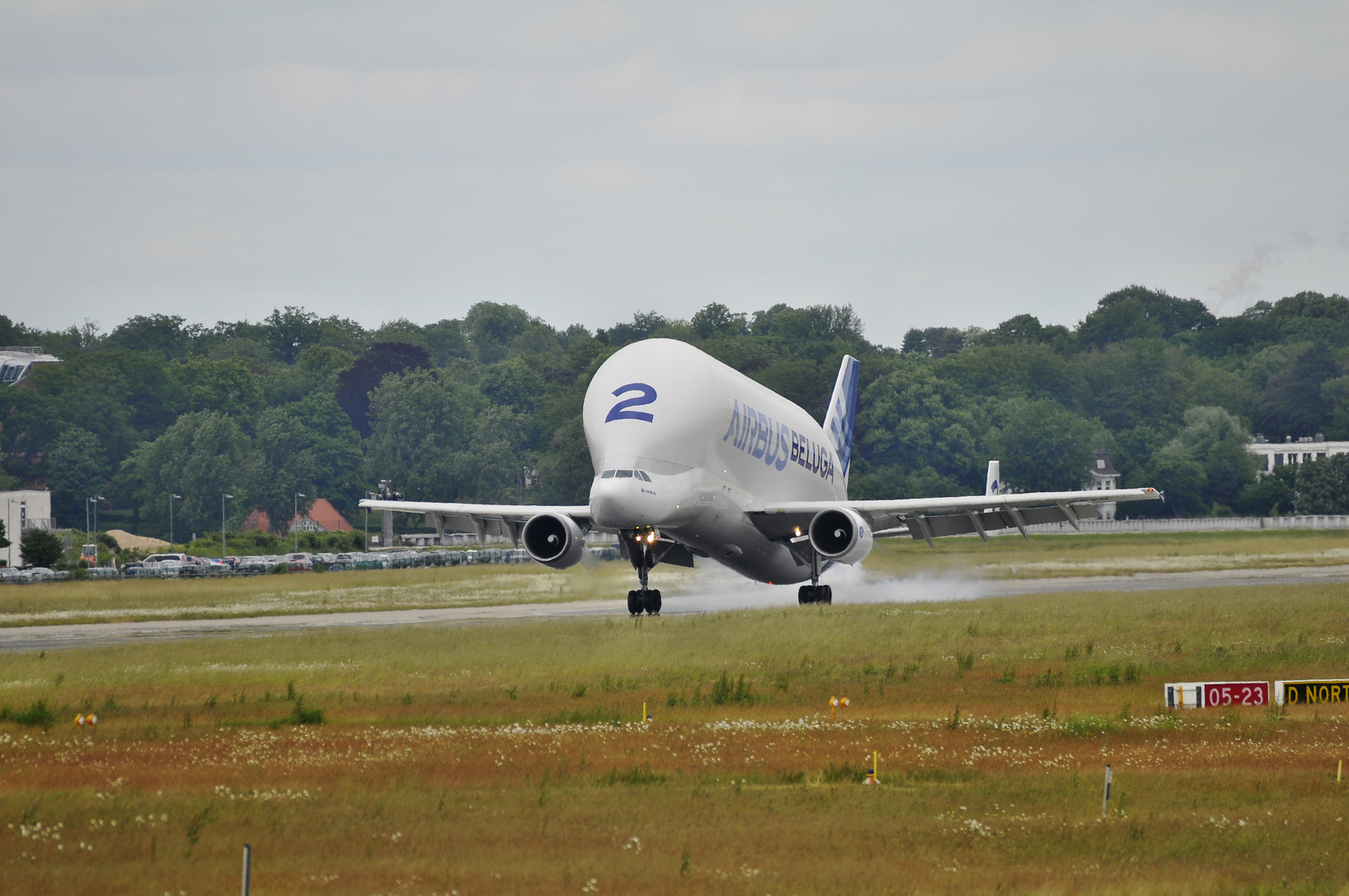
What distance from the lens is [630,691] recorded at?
23.8 metres

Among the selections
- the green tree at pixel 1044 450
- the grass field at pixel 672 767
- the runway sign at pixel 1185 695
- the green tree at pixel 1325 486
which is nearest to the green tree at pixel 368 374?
the green tree at pixel 1044 450

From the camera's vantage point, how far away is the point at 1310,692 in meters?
22.0

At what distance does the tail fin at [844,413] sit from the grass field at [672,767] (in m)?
23.1

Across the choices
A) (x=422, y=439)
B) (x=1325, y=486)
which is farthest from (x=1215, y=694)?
(x=422, y=439)

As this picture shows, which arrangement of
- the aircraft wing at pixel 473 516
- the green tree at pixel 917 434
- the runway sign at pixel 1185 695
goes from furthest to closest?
the green tree at pixel 917 434 < the aircraft wing at pixel 473 516 < the runway sign at pixel 1185 695

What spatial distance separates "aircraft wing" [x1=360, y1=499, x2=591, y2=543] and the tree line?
213 ft

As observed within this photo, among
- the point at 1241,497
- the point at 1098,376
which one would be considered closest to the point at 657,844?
the point at 1241,497

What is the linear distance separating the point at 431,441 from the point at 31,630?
96167mm

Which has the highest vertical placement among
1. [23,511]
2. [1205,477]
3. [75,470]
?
[75,470]

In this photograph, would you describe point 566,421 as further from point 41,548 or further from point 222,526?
point 41,548

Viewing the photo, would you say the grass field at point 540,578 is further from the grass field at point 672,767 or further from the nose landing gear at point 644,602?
the grass field at point 672,767

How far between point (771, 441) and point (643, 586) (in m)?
6.05

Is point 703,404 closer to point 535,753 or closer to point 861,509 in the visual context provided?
point 861,509

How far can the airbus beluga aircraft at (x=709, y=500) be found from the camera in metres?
35.8
